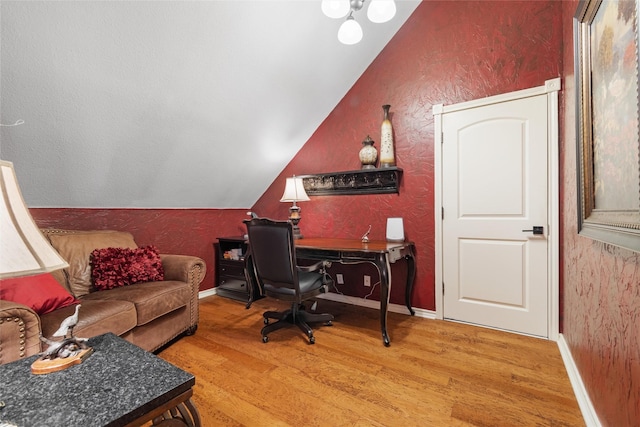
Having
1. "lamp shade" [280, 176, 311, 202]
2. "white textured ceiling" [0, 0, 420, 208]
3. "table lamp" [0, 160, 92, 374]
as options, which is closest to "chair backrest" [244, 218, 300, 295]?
"lamp shade" [280, 176, 311, 202]

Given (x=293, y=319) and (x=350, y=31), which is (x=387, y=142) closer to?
(x=350, y=31)

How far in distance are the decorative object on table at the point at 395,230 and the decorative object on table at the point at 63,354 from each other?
240 cm

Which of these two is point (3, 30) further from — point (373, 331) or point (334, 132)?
point (373, 331)

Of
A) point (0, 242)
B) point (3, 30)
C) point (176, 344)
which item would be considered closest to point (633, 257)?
point (0, 242)

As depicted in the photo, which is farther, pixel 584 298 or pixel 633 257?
pixel 584 298

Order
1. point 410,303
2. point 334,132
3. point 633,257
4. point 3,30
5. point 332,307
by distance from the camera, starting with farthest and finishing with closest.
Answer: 1. point 334,132
2. point 332,307
3. point 410,303
4. point 3,30
5. point 633,257

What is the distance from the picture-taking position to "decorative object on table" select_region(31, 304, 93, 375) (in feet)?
3.07

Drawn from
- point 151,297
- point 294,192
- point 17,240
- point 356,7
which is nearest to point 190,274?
point 151,297

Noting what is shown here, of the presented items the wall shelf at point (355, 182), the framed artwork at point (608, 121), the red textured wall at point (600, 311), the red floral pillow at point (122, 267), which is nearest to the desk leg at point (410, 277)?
the wall shelf at point (355, 182)

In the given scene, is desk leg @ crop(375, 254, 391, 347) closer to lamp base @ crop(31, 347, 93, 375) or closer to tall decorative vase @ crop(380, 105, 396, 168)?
tall decorative vase @ crop(380, 105, 396, 168)

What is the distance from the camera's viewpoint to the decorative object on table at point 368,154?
3.03m

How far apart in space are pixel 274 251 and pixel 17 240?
5.55ft

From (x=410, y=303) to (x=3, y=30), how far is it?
3456mm

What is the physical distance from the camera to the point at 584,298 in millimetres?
1591
